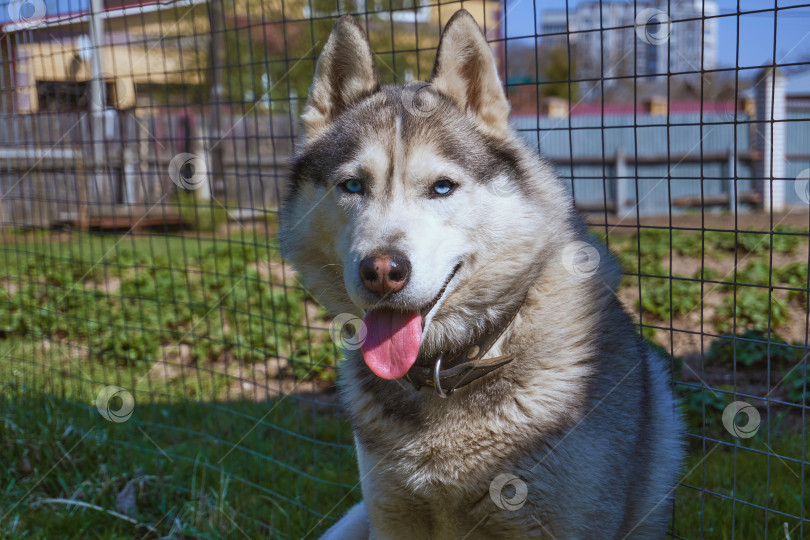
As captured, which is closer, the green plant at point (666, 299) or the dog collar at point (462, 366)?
the dog collar at point (462, 366)

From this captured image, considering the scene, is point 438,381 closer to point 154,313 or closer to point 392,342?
point 392,342

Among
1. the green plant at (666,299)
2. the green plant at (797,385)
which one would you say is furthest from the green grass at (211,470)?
the green plant at (666,299)

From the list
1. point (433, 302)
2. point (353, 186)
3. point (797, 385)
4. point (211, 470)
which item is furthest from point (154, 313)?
point (797, 385)

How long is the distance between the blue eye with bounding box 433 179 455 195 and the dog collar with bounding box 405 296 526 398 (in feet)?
1.51

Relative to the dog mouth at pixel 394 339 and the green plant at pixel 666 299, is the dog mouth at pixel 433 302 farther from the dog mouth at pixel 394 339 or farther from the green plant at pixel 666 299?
the green plant at pixel 666 299

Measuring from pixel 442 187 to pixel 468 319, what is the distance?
46cm

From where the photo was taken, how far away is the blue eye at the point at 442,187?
7.13ft

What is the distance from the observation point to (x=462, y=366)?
7.12 feet

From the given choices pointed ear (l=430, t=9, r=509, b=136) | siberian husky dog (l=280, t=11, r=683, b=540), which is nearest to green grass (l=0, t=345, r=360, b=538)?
siberian husky dog (l=280, t=11, r=683, b=540)

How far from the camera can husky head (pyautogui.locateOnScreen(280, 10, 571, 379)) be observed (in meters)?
2.02

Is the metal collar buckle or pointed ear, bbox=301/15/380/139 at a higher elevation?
pointed ear, bbox=301/15/380/139

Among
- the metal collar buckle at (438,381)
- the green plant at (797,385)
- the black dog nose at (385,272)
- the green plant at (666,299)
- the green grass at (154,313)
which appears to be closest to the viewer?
the black dog nose at (385,272)

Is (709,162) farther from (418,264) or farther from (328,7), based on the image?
(418,264)

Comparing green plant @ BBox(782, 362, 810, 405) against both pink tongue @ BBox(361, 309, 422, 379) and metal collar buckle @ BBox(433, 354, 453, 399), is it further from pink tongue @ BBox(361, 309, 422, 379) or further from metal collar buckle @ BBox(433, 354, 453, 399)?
pink tongue @ BBox(361, 309, 422, 379)
